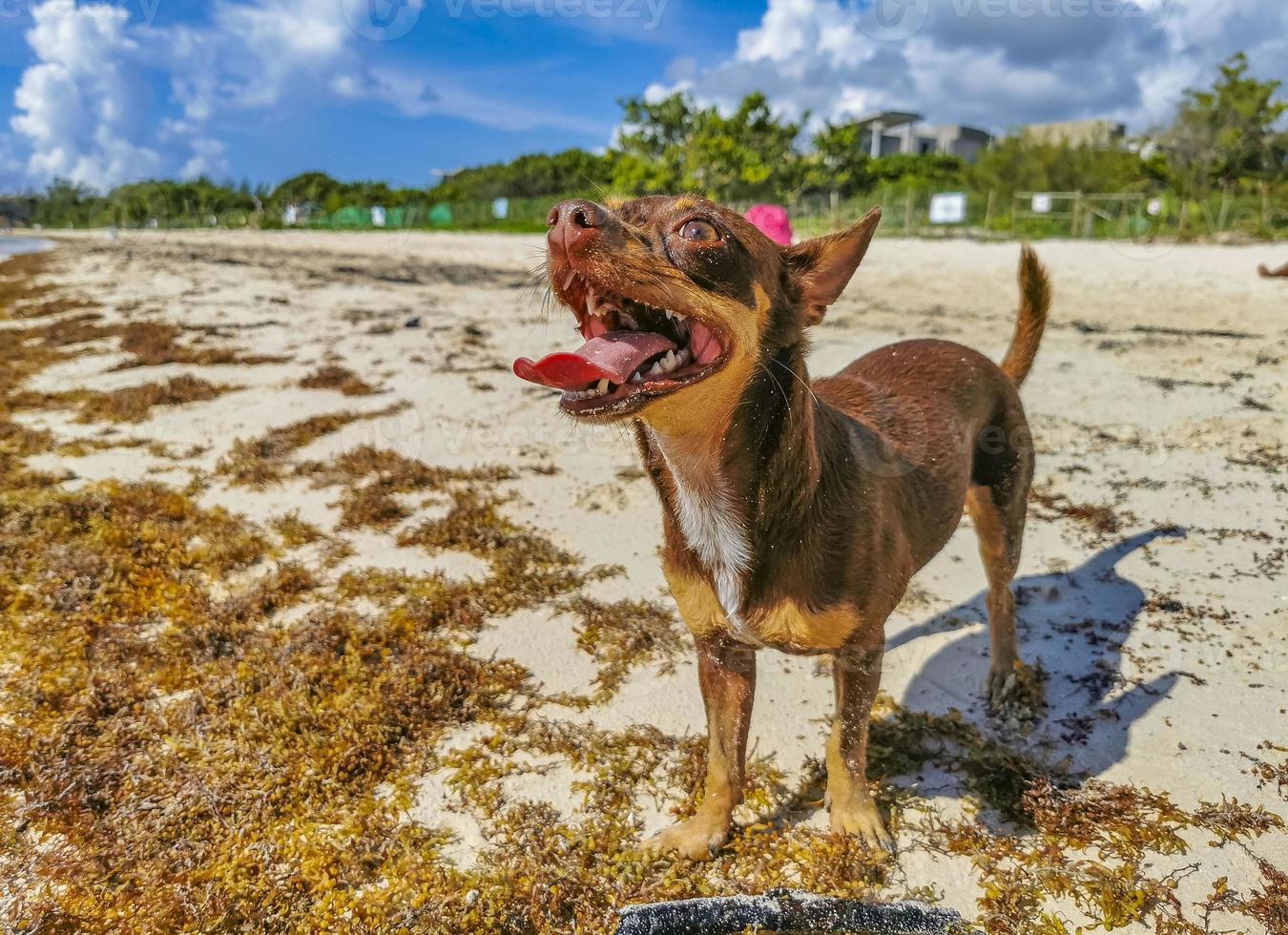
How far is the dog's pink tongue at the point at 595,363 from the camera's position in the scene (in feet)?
6.06

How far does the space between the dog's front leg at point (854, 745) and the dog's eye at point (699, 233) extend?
1387mm

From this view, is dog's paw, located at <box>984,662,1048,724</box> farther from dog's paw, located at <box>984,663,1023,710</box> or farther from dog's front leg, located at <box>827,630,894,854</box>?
dog's front leg, located at <box>827,630,894,854</box>

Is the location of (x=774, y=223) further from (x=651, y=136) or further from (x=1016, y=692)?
(x=651, y=136)

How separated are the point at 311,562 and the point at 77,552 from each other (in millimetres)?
1503

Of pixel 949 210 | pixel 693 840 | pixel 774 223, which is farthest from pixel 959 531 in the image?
pixel 949 210

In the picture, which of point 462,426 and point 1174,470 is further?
point 462,426

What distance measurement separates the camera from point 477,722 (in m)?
3.43

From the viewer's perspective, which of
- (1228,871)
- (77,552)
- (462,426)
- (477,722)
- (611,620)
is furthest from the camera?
(462,426)

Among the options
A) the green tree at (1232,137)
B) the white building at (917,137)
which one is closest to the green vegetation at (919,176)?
the green tree at (1232,137)

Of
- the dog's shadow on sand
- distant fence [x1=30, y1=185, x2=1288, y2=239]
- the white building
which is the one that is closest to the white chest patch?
the dog's shadow on sand

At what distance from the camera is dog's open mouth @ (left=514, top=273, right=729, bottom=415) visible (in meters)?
1.85

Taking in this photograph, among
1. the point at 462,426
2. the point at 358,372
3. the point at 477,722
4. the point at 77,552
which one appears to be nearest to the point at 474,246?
the point at 358,372

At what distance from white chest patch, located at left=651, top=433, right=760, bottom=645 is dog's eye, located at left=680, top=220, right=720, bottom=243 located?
582 mm

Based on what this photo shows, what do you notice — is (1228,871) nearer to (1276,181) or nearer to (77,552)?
(77,552)
